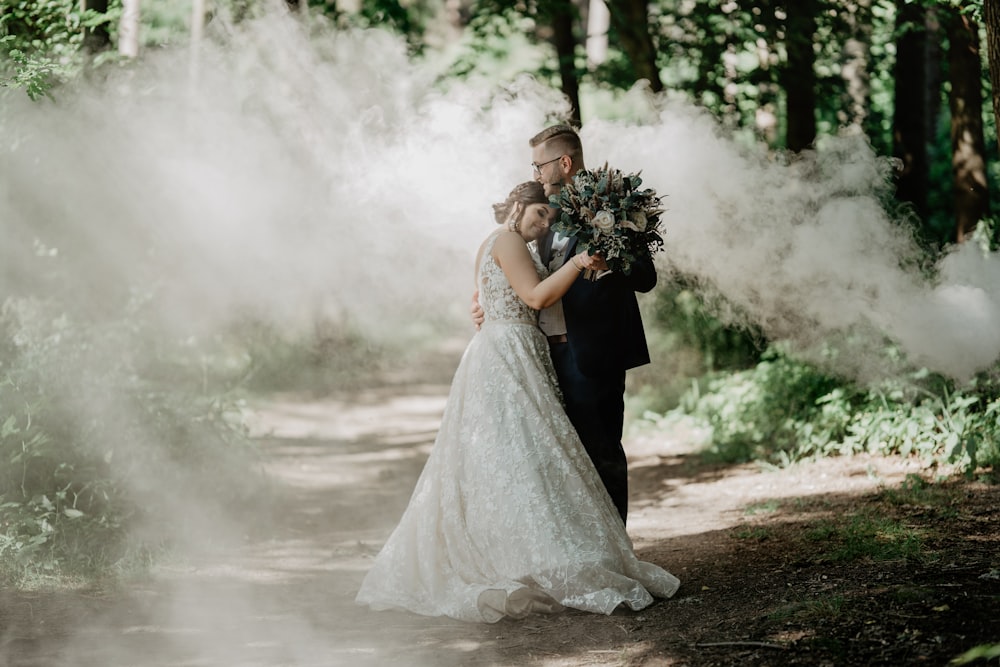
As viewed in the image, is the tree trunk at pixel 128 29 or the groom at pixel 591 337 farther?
the tree trunk at pixel 128 29

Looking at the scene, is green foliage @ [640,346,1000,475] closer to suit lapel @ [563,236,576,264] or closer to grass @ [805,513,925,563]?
grass @ [805,513,925,563]

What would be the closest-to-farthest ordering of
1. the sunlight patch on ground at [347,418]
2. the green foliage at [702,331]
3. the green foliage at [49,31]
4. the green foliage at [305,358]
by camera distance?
the green foliage at [49,31]
the green foliage at [702,331]
the sunlight patch on ground at [347,418]
the green foliage at [305,358]

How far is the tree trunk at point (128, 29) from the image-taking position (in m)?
8.04

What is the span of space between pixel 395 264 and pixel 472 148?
195 cm

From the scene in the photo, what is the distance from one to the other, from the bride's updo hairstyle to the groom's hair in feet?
0.86

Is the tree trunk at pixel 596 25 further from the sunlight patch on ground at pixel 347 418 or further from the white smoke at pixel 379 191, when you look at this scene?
the white smoke at pixel 379 191

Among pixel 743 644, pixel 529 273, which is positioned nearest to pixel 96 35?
pixel 529 273

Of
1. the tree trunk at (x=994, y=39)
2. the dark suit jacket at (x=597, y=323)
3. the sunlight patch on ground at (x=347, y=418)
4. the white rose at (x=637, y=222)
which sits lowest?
the sunlight patch on ground at (x=347, y=418)

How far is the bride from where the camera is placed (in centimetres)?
498

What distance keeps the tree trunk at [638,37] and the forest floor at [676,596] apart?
164 inches

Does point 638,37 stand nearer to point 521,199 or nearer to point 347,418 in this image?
point 521,199

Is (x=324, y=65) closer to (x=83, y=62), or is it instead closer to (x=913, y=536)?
(x=83, y=62)

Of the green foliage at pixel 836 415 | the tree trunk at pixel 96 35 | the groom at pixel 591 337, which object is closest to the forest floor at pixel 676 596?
the green foliage at pixel 836 415

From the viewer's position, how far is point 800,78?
33.4 feet
